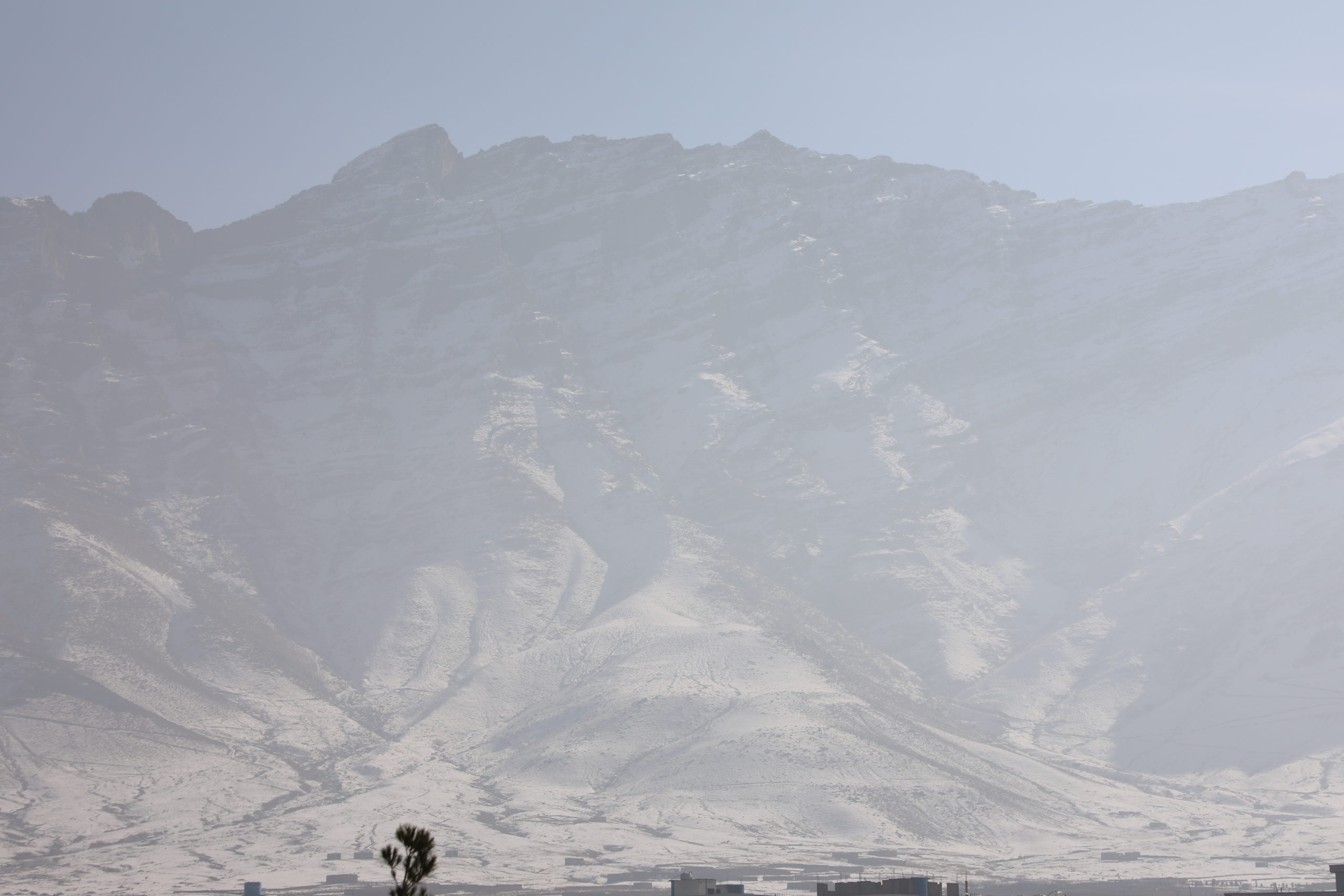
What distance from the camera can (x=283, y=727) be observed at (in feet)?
638

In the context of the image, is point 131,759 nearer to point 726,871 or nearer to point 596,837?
point 596,837

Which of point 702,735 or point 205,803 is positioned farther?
point 702,735

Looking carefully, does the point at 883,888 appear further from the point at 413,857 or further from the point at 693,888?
the point at 413,857

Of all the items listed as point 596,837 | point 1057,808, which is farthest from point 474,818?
point 1057,808

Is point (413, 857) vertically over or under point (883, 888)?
under

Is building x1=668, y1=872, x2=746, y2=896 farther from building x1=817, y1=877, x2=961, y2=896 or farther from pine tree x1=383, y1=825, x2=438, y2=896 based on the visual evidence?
pine tree x1=383, y1=825, x2=438, y2=896

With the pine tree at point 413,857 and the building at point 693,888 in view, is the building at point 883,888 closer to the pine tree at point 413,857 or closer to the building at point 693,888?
the building at point 693,888

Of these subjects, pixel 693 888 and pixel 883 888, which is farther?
pixel 693 888

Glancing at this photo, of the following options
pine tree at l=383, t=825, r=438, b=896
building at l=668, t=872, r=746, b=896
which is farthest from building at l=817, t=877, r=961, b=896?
pine tree at l=383, t=825, r=438, b=896

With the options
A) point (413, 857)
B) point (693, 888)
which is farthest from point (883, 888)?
point (413, 857)

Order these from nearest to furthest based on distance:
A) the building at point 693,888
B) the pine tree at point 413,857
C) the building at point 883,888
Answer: the pine tree at point 413,857 < the building at point 883,888 < the building at point 693,888

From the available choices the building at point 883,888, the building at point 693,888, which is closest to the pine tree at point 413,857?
the building at point 693,888

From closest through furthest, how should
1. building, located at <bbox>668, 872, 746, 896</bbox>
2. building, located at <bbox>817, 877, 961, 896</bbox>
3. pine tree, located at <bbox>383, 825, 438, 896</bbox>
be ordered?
1. pine tree, located at <bbox>383, 825, 438, 896</bbox>
2. building, located at <bbox>817, 877, 961, 896</bbox>
3. building, located at <bbox>668, 872, 746, 896</bbox>

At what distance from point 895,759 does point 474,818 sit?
52023mm
